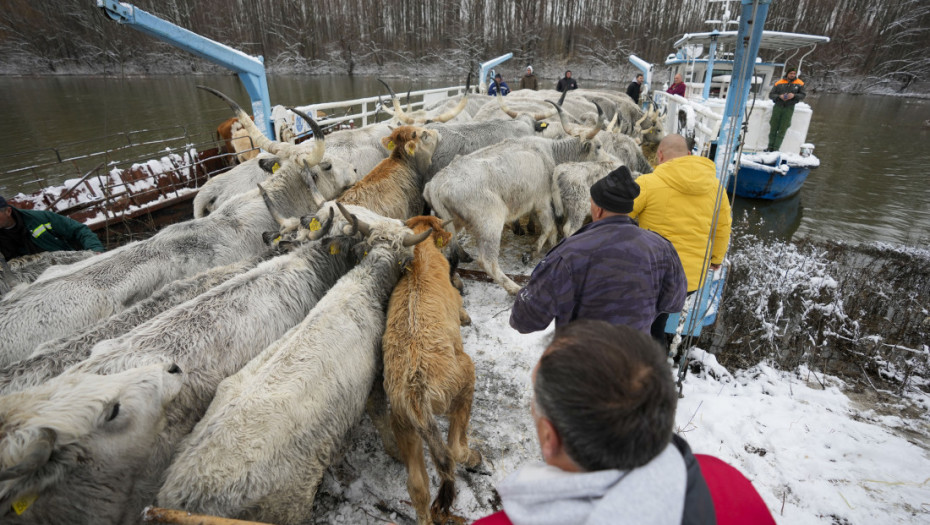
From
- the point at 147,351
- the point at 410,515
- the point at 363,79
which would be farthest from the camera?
the point at 363,79

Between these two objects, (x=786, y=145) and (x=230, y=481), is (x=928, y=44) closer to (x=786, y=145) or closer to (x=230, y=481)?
(x=786, y=145)

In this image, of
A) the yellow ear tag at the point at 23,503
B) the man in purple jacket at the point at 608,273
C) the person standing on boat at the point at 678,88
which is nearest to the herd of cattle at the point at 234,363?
the yellow ear tag at the point at 23,503

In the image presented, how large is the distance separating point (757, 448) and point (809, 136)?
65.1 ft

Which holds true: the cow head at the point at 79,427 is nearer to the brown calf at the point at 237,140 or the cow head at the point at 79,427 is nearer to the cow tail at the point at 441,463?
the cow tail at the point at 441,463

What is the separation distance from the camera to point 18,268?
376 cm

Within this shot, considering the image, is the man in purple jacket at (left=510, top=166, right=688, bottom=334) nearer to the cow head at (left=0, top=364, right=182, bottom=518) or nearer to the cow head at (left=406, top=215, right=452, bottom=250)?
the cow head at (left=406, top=215, right=452, bottom=250)

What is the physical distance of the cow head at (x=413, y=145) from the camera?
19.5ft

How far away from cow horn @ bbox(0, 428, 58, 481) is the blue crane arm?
5725 mm

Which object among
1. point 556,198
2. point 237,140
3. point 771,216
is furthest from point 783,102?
point 237,140

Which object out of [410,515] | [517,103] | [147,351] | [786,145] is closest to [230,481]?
[147,351]

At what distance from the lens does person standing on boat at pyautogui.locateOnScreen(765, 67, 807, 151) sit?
930 centimetres

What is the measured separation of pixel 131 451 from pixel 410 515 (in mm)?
1738

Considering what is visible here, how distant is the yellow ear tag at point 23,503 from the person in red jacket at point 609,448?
6.94 ft

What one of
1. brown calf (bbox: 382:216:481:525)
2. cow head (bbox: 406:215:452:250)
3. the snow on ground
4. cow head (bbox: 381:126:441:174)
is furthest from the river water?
the snow on ground
